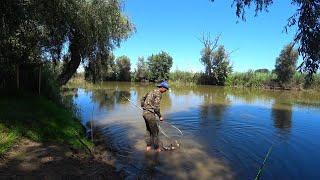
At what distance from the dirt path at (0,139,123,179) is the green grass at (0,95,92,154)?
0.40 m

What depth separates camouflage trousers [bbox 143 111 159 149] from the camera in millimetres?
10375

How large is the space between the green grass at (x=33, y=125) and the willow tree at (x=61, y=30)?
7.08 feet

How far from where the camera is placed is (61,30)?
51.2ft

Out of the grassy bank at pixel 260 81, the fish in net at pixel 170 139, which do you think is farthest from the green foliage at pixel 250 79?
the fish in net at pixel 170 139

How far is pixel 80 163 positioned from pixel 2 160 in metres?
1.46

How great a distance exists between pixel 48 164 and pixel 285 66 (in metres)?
49.7

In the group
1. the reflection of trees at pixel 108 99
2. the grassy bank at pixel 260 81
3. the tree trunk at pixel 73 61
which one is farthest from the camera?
the grassy bank at pixel 260 81

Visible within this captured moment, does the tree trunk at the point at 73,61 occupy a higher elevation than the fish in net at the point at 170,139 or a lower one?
higher

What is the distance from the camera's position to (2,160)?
23.6 ft

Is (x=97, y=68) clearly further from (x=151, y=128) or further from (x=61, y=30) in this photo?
(x=151, y=128)

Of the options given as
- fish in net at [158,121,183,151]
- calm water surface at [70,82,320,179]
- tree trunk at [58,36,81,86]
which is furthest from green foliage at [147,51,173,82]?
fish in net at [158,121,183,151]

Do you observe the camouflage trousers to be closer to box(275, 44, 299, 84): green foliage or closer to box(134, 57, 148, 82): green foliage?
box(275, 44, 299, 84): green foliage

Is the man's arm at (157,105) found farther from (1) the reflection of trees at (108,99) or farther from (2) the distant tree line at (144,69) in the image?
(2) the distant tree line at (144,69)

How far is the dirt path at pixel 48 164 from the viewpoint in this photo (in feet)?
21.9
